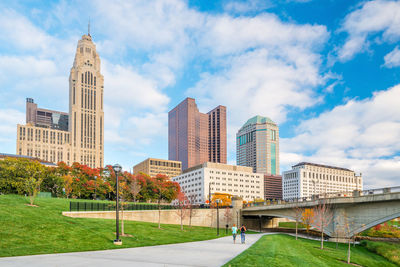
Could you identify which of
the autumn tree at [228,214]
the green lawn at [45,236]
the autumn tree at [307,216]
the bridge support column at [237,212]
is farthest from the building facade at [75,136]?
the green lawn at [45,236]

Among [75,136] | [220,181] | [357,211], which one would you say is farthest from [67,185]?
[75,136]

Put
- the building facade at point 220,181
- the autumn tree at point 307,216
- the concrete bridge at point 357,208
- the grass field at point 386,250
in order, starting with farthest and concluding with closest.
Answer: the building facade at point 220,181, the autumn tree at point 307,216, the concrete bridge at point 357,208, the grass field at point 386,250

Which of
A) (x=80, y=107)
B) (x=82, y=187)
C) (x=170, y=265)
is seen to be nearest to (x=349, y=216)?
(x=170, y=265)

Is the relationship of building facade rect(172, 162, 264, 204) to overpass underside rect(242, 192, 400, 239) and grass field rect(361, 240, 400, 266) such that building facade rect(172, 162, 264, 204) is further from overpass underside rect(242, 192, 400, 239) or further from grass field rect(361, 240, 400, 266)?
grass field rect(361, 240, 400, 266)

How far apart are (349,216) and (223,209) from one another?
3247 centimetres

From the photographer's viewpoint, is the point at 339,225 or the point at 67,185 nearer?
the point at 339,225

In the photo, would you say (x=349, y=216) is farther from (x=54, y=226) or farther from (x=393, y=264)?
(x=54, y=226)

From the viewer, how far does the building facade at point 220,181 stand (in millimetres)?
166500

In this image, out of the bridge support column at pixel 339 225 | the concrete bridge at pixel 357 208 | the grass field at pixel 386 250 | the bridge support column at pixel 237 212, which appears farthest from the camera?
the bridge support column at pixel 237 212

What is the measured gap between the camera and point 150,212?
52.3 m

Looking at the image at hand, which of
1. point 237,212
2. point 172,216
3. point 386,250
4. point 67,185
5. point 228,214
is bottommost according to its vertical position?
point 228,214

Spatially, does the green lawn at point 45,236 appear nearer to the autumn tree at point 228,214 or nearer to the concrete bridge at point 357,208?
the concrete bridge at point 357,208

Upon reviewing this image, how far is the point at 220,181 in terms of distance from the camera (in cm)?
17238

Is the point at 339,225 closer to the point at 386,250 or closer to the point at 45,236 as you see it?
the point at 386,250
